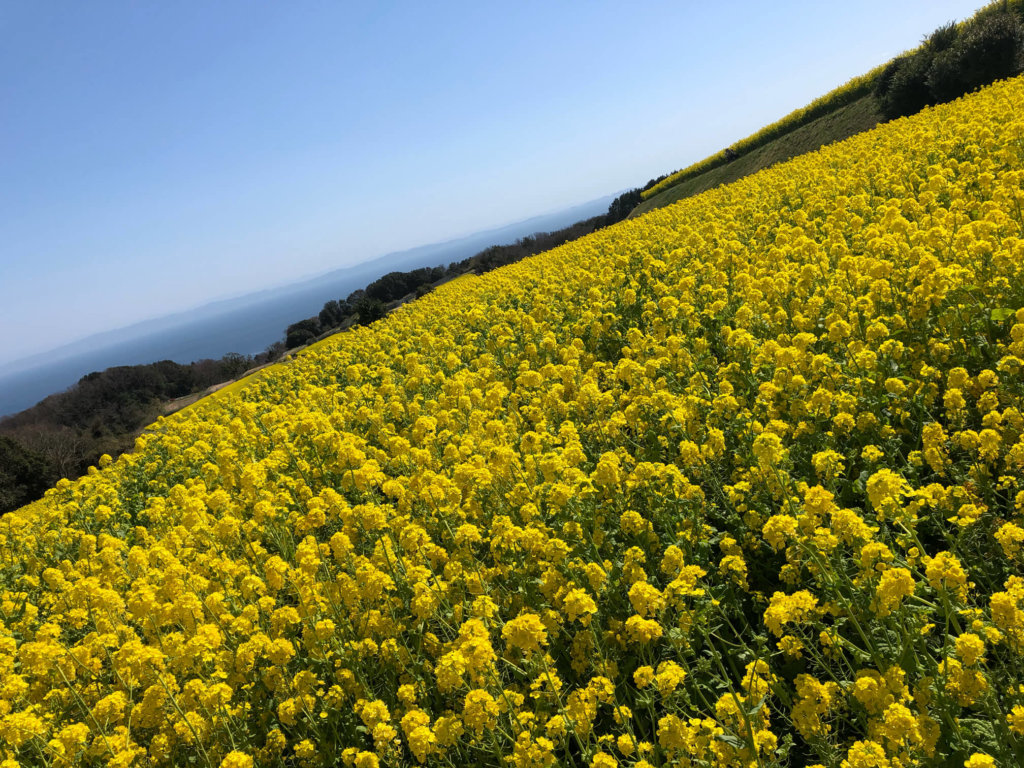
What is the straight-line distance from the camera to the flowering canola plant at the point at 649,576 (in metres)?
3.28

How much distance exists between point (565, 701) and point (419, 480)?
2.78m

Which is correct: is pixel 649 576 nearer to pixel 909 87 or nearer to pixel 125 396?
pixel 909 87

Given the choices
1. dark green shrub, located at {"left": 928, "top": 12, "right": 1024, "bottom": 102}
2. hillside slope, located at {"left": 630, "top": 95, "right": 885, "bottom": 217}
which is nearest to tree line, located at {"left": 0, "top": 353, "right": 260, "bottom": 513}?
hillside slope, located at {"left": 630, "top": 95, "right": 885, "bottom": 217}

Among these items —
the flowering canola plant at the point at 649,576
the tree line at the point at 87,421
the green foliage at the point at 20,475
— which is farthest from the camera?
the tree line at the point at 87,421

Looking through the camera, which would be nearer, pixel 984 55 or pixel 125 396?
pixel 984 55

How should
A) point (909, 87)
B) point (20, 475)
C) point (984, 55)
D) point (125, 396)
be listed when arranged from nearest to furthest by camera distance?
point (20, 475) < point (984, 55) < point (909, 87) < point (125, 396)

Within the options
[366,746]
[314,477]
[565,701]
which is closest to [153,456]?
[314,477]

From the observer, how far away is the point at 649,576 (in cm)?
443

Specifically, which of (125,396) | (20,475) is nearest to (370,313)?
(20,475)

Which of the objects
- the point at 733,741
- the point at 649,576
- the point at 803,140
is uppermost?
the point at 803,140

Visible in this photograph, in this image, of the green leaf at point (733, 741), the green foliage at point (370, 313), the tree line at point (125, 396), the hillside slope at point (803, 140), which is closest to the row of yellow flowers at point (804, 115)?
the hillside slope at point (803, 140)

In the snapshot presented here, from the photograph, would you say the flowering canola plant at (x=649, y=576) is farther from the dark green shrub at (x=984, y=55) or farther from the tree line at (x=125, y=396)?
the dark green shrub at (x=984, y=55)

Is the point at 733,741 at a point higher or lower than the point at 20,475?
lower

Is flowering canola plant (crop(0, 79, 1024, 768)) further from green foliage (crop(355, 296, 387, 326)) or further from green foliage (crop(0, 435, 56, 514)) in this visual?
green foliage (crop(355, 296, 387, 326))
